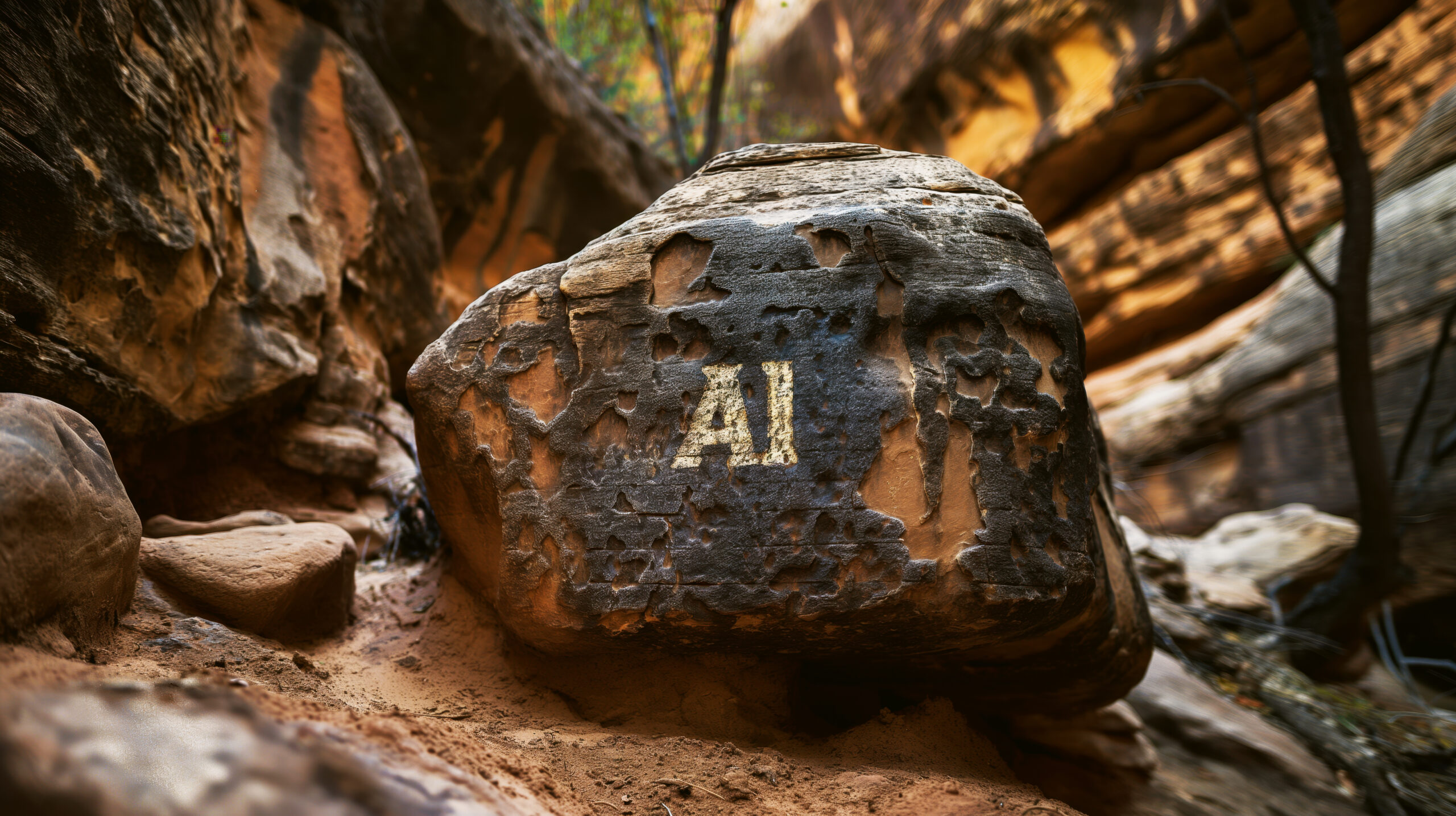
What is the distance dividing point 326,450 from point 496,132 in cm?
403

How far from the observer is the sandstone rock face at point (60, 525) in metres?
1.44

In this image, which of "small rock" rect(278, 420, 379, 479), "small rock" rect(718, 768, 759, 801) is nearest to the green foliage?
"small rock" rect(278, 420, 379, 479)

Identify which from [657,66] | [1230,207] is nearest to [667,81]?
[657,66]

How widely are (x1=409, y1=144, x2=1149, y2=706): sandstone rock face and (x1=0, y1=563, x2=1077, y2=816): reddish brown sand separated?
8.9 inches

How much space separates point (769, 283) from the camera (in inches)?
87.4

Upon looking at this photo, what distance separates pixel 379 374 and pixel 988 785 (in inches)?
155

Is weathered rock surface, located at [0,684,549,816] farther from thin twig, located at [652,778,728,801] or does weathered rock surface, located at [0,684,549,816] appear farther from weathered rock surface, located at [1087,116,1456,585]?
weathered rock surface, located at [1087,116,1456,585]

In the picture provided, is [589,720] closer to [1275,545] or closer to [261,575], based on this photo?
[261,575]

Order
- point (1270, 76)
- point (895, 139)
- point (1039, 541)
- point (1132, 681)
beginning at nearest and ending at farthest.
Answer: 1. point (1039, 541)
2. point (1132, 681)
3. point (1270, 76)
4. point (895, 139)

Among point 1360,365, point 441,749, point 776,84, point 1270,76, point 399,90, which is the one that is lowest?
point 441,749

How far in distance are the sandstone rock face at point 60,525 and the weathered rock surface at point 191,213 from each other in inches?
18.3

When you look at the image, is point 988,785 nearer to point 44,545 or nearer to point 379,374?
point 44,545

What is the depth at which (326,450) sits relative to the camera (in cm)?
350

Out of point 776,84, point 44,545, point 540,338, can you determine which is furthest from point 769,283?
point 776,84
